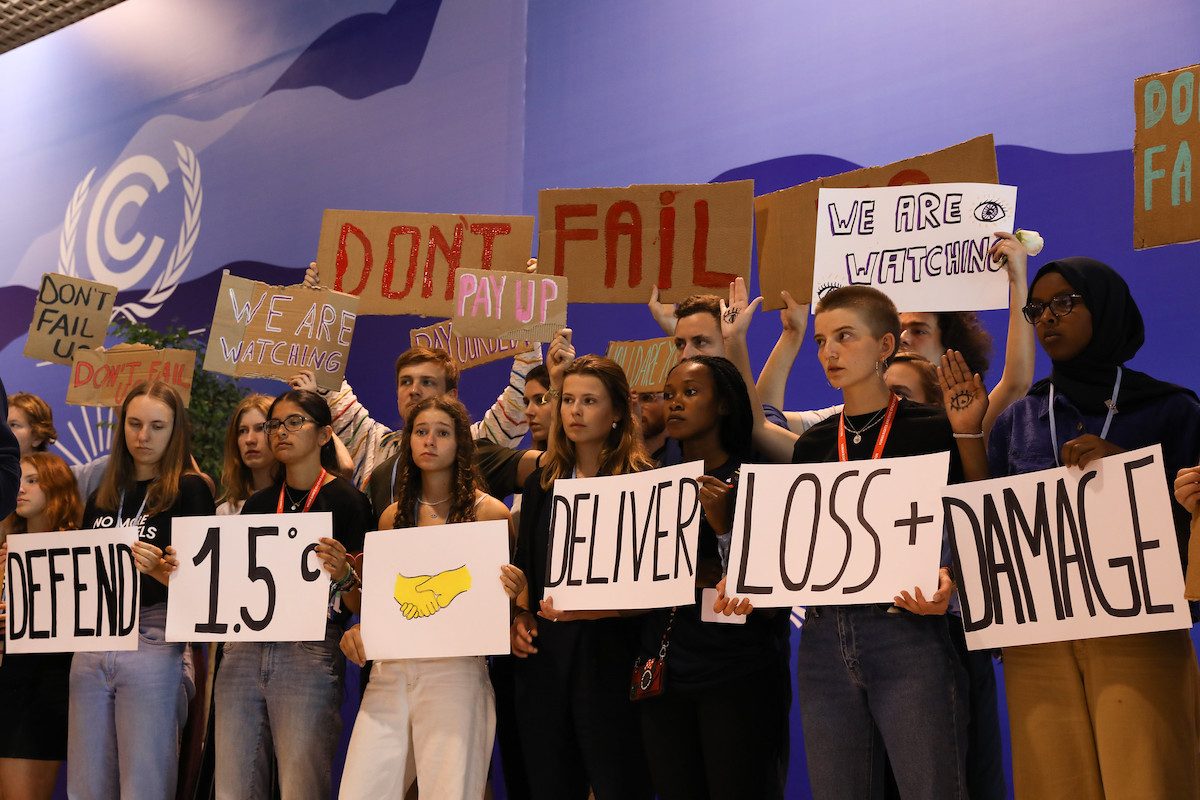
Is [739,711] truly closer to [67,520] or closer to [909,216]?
[909,216]

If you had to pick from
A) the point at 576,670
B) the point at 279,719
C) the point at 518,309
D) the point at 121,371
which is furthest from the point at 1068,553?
the point at 121,371

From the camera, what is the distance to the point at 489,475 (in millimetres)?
3525

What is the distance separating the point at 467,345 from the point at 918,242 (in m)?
1.85

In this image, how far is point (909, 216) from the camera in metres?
3.12

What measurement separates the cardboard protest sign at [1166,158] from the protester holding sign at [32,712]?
3.46 metres

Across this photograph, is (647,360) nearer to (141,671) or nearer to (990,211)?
(990,211)

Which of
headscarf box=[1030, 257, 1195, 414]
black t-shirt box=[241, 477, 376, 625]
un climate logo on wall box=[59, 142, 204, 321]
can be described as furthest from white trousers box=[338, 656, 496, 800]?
un climate logo on wall box=[59, 142, 204, 321]

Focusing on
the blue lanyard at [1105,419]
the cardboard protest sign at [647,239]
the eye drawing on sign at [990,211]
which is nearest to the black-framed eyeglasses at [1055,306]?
the blue lanyard at [1105,419]

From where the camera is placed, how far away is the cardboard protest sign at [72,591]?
3328 mm

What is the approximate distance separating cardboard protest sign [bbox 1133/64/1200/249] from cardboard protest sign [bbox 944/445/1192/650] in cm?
75

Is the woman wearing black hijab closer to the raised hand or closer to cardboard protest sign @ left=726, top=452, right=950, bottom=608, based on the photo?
the raised hand

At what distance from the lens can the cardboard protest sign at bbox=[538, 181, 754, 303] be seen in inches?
140

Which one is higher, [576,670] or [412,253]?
[412,253]

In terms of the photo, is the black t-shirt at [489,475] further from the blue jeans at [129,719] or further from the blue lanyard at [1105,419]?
the blue lanyard at [1105,419]
